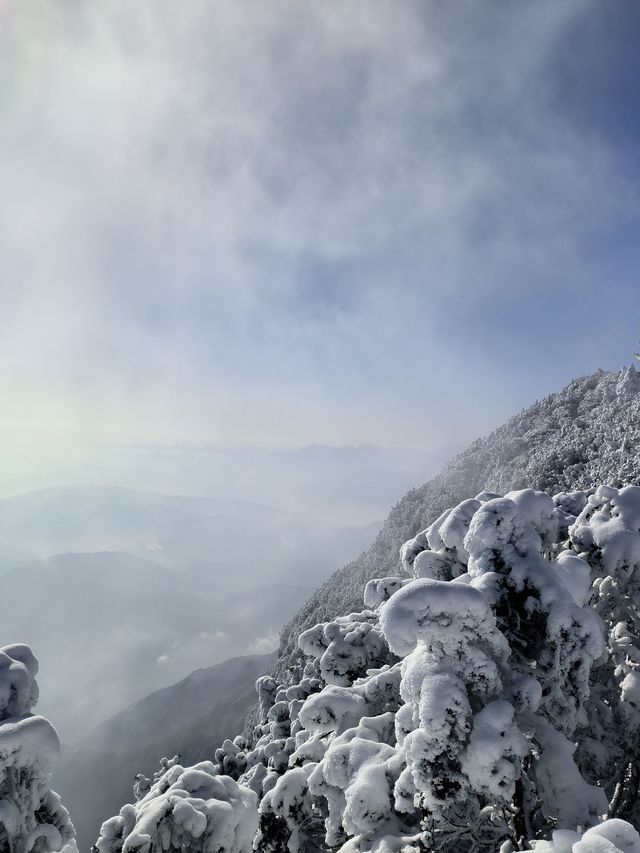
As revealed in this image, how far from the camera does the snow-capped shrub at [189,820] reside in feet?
35.7

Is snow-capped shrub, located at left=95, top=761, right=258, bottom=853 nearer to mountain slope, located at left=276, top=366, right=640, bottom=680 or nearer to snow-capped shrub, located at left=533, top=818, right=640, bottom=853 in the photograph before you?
snow-capped shrub, located at left=533, top=818, right=640, bottom=853

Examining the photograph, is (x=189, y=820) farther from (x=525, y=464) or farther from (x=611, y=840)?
(x=525, y=464)

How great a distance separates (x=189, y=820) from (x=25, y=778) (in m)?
3.45

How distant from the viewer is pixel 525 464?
118250 mm

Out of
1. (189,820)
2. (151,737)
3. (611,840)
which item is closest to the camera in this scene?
(611,840)

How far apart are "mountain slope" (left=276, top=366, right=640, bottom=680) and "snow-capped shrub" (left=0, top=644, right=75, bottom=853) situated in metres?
79.5

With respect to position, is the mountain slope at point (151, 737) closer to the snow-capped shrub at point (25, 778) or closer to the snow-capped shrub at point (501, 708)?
the snow-capped shrub at point (25, 778)

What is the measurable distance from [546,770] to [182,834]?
8.12 m

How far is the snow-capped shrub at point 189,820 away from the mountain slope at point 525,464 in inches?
3000

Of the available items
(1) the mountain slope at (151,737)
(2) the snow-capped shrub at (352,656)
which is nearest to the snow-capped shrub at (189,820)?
(2) the snow-capped shrub at (352,656)

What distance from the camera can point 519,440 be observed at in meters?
136

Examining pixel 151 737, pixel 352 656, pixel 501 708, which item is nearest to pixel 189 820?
pixel 501 708

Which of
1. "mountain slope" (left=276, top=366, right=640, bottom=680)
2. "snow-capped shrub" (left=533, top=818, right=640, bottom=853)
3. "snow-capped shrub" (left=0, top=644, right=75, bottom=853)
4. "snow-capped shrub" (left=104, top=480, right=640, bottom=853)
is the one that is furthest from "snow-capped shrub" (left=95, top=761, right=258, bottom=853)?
"mountain slope" (left=276, top=366, right=640, bottom=680)

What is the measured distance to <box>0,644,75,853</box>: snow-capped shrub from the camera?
33.5ft
